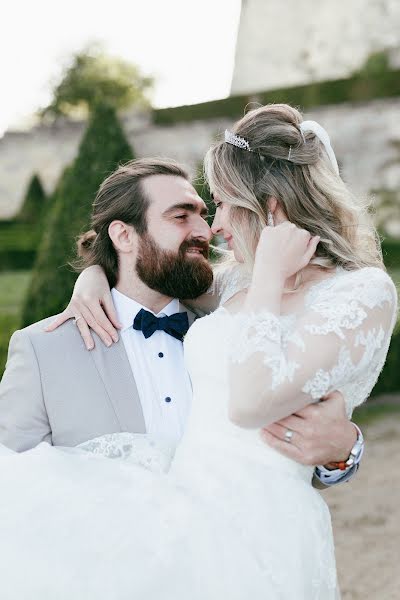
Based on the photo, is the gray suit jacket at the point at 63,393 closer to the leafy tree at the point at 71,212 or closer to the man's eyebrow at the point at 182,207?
the man's eyebrow at the point at 182,207

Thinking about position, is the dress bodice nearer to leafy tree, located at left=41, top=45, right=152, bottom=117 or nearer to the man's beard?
the man's beard

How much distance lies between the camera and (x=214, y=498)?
229 centimetres

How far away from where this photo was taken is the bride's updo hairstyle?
2506 millimetres

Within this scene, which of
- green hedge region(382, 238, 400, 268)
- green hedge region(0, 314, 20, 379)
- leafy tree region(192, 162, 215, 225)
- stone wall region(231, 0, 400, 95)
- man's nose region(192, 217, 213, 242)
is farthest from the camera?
stone wall region(231, 0, 400, 95)

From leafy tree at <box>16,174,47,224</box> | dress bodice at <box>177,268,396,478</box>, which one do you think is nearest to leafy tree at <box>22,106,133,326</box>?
dress bodice at <box>177,268,396,478</box>

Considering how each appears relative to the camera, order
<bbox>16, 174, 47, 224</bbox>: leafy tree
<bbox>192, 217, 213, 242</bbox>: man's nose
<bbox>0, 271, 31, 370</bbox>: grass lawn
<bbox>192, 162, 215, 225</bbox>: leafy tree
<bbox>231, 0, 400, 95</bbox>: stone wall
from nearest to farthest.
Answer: <bbox>192, 217, 213, 242</bbox>: man's nose
<bbox>192, 162, 215, 225</bbox>: leafy tree
<bbox>0, 271, 31, 370</bbox>: grass lawn
<bbox>231, 0, 400, 95</bbox>: stone wall
<bbox>16, 174, 47, 224</bbox>: leafy tree

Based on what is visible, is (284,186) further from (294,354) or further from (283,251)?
(294,354)

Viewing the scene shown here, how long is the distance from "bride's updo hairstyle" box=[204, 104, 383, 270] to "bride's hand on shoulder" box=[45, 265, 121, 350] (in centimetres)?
61

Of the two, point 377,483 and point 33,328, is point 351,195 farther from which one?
point 377,483

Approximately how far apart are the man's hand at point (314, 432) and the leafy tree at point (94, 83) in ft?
112

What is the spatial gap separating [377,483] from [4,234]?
13.8 m

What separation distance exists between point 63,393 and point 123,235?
65cm

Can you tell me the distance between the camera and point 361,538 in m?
5.34

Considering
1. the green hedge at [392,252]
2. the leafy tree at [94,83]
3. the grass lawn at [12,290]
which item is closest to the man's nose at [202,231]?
the grass lawn at [12,290]
